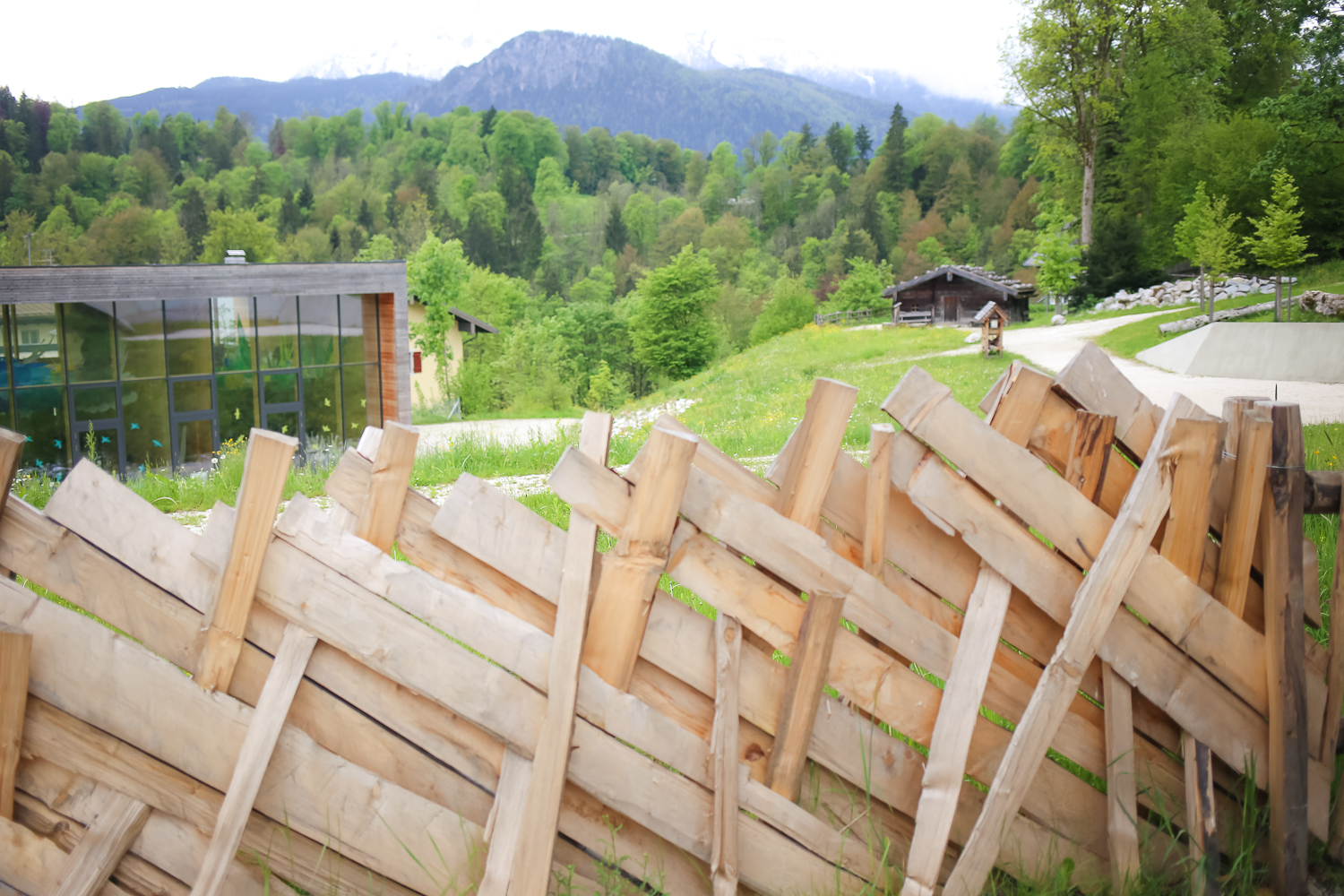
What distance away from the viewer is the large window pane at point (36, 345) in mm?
23562

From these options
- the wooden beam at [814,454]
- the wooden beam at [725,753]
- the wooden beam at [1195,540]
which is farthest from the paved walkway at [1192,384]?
the wooden beam at [725,753]

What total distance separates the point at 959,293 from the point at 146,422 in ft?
140

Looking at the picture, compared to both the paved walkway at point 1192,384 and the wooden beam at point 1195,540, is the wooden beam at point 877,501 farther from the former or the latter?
the paved walkway at point 1192,384

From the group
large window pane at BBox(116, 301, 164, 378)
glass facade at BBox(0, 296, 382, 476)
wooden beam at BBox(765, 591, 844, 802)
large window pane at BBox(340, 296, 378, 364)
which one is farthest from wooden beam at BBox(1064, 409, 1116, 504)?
large window pane at BBox(340, 296, 378, 364)

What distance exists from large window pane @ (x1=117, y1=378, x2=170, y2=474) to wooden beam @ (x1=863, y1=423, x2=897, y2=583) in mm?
26431

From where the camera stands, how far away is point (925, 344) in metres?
35.0

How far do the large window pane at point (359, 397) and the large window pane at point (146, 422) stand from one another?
16.5 feet

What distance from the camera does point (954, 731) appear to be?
96.4 inches

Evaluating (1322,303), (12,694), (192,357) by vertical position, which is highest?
(12,694)

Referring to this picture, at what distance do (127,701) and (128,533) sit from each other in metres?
0.38

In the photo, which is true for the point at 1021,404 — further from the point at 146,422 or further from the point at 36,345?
the point at 36,345

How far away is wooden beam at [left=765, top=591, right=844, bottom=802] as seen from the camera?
2.35 meters

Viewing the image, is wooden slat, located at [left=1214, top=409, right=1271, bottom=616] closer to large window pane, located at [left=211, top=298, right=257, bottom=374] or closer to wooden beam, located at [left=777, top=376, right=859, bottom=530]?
wooden beam, located at [left=777, top=376, right=859, bottom=530]

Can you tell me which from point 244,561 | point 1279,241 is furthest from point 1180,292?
point 244,561
